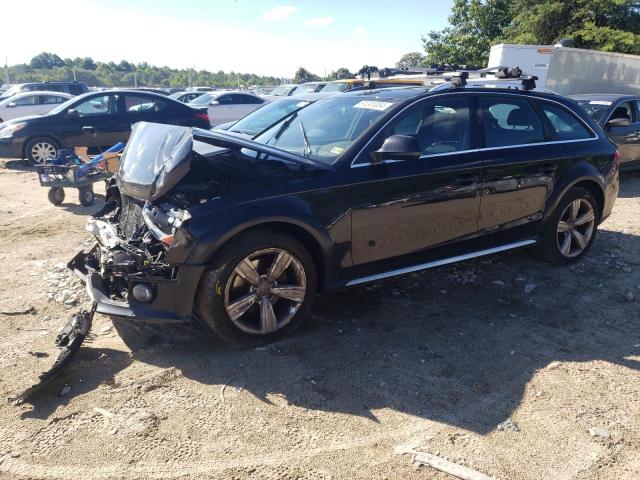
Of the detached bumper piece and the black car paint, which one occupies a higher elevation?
the black car paint

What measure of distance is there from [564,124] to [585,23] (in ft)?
78.2

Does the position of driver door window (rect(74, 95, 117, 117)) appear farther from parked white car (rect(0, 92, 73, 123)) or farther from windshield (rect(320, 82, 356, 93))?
parked white car (rect(0, 92, 73, 123))

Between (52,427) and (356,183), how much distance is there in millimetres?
2378

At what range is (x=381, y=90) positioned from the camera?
450cm

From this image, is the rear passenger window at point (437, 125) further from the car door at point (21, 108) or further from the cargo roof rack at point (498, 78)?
the car door at point (21, 108)

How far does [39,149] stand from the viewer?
10695mm

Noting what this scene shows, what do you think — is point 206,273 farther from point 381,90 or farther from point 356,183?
point 381,90

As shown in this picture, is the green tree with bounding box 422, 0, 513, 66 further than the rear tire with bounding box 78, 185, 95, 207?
Yes

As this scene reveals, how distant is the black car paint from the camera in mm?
3215

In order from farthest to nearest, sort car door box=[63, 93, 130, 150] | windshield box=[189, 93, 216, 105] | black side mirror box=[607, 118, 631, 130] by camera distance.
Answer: windshield box=[189, 93, 216, 105] < car door box=[63, 93, 130, 150] < black side mirror box=[607, 118, 631, 130]

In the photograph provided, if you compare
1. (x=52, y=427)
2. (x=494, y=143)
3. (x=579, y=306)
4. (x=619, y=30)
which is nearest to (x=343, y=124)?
(x=494, y=143)

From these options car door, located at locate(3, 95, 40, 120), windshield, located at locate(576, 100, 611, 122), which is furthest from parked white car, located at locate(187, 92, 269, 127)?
windshield, located at locate(576, 100, 611, 122)

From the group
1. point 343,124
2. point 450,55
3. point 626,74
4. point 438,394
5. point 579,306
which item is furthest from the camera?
point 450,55

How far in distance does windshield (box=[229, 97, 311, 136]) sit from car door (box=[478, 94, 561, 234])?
7.48 feet
